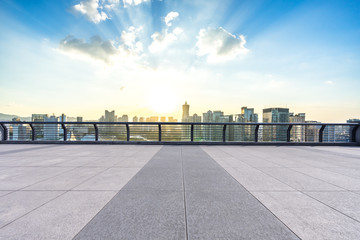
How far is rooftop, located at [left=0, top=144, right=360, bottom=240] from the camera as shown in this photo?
198 centimetres

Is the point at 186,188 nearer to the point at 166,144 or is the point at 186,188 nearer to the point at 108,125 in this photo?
the point at 166,144

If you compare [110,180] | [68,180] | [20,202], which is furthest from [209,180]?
[20,202]

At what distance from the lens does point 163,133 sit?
9.62m

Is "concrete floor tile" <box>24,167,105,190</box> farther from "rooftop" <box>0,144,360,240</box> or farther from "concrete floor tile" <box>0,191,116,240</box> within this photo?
"concrete floor tile" <box>0,191,116,240</box>

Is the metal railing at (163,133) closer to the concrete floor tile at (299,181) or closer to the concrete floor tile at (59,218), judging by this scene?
the concrete floor tile at (299,181)

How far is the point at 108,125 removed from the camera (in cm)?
969

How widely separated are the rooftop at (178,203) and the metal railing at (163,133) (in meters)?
5.01

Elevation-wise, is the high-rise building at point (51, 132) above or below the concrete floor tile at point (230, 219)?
above

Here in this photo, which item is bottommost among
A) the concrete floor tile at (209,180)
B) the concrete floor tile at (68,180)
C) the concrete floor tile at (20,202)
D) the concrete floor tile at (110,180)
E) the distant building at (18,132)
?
the concrete floor tile at (20,202)

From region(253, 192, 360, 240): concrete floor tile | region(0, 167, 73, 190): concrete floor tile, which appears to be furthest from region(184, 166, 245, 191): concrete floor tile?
region(0, 167, 73, 190): concrete floor tile

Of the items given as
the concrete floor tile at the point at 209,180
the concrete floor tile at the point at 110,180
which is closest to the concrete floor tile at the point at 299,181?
the concrete floor tile at the point at 209,180

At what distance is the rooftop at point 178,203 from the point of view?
1980mm

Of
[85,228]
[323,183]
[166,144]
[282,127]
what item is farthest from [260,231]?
[282,127]

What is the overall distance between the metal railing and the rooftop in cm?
501
